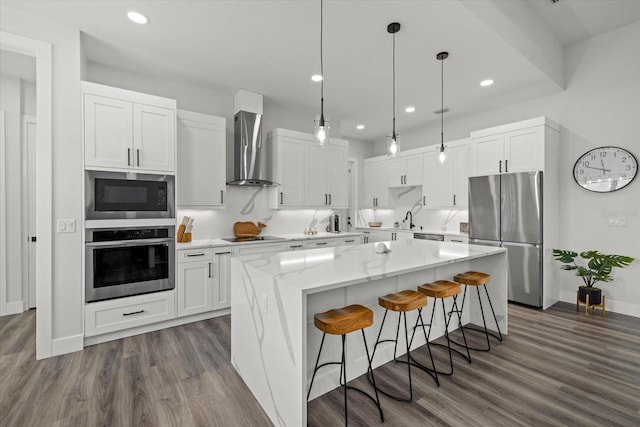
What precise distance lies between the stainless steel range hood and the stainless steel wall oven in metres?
1.25

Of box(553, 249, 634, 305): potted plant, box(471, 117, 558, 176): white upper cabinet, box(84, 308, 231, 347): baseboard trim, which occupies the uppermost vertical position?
box(471, 117, 558, 176): white upper cabinet

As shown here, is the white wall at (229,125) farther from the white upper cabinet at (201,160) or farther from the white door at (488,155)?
the white door at (488,155)

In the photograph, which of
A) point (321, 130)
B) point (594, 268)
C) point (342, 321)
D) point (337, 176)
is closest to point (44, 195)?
point (321, 130)

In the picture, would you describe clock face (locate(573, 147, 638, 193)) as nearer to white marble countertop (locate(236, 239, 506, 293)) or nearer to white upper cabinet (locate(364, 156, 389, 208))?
white marble countertop (locate(236, 239, 506, 293))

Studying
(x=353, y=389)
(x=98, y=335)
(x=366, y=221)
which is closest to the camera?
(x=353, y=389)

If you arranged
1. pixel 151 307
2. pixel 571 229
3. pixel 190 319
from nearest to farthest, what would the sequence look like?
pixel 151 307 < pixel 190 319 < pixel 571 229

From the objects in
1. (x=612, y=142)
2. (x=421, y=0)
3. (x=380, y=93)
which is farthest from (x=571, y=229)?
(x=421, y=0)

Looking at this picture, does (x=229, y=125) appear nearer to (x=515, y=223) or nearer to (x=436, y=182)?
(x=436, y=182)

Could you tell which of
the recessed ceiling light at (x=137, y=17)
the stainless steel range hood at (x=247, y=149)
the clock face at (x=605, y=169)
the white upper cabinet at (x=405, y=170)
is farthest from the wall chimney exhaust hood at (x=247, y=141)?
the clock face at (x=605, y=169)

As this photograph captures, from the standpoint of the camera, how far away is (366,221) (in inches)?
273

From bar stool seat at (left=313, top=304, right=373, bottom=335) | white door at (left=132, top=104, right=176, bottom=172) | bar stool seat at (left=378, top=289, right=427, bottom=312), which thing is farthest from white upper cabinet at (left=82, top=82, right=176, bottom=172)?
bar stool seat at (left=378, top=289, right=427, bottom=312)

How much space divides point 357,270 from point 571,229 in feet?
12.4

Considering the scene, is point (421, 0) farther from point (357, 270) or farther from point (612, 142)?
point (612, 142)

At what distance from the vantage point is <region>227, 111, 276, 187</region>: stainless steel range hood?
4129 millimetres
